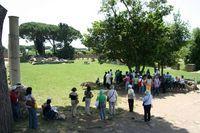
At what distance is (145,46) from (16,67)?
1497 centimetres

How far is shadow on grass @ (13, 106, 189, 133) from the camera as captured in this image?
1566cm

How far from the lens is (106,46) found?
107 feet

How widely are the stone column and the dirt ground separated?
3064 mm

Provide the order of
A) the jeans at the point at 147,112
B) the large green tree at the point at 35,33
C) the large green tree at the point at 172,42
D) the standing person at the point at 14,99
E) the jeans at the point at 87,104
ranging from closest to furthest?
the standing person at the point at 14,99, the jeans at the point at 147,112, the jeans at the point at 87,104, the large green tree at the point at 172,42, the large green tree at the point at 35,33

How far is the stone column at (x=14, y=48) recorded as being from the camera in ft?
61.5

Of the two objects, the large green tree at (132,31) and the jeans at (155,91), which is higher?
the large green tree at (132,31)

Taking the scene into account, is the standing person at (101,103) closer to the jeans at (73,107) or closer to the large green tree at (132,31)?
the jeans at (73,107)

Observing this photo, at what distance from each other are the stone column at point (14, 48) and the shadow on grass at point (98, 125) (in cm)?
306

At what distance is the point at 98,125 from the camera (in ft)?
54.7

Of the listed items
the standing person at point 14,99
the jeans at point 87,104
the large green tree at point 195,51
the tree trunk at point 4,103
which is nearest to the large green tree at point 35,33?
the large green tree at point 195,51

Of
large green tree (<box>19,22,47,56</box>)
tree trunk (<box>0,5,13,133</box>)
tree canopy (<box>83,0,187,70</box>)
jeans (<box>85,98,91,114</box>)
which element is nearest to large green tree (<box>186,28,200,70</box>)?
tree canopy (<box>83,0,187,70</box>)

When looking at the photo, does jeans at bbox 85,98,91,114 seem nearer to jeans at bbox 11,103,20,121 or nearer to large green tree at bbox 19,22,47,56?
jeans at bbox 11,103,20,121

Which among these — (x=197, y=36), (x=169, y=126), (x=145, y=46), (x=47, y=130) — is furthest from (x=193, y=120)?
(x=197, y=36)

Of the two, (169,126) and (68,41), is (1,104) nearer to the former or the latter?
(169,126)
